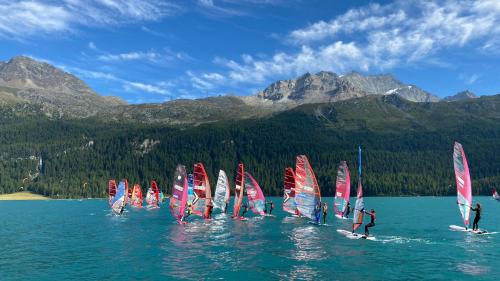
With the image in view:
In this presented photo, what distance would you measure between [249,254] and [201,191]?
112 feet

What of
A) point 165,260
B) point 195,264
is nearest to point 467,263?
point 195,264

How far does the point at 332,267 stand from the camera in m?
43.6

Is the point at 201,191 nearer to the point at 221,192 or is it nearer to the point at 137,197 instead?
the point at 221,192

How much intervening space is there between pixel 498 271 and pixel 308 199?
133 feet

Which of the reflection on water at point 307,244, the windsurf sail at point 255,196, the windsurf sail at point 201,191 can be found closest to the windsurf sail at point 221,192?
the windsurf sail at point 255,196

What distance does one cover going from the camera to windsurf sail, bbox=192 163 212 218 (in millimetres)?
81938

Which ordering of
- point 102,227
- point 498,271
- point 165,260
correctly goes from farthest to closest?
point 102,227, point 165,260, point 498,271

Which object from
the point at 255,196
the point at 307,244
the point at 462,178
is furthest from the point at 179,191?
the point at 462,178

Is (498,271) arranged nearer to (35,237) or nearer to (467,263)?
(467,263)

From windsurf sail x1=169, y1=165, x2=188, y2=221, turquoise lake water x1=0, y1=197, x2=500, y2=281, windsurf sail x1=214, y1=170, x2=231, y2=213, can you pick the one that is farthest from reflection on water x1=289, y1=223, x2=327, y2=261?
windsurf sail x1=214, y1=170, x2=231, y2=213

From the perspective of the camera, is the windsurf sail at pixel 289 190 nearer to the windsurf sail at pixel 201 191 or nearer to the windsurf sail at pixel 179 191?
the windsurf sail at pixel 201 191

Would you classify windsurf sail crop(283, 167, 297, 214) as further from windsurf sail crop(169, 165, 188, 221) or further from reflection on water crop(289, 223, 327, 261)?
windsurf sail crop(169, 165, 188, 221)

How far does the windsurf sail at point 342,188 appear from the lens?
78812 mm

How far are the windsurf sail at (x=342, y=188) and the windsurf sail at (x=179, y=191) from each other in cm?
2844
